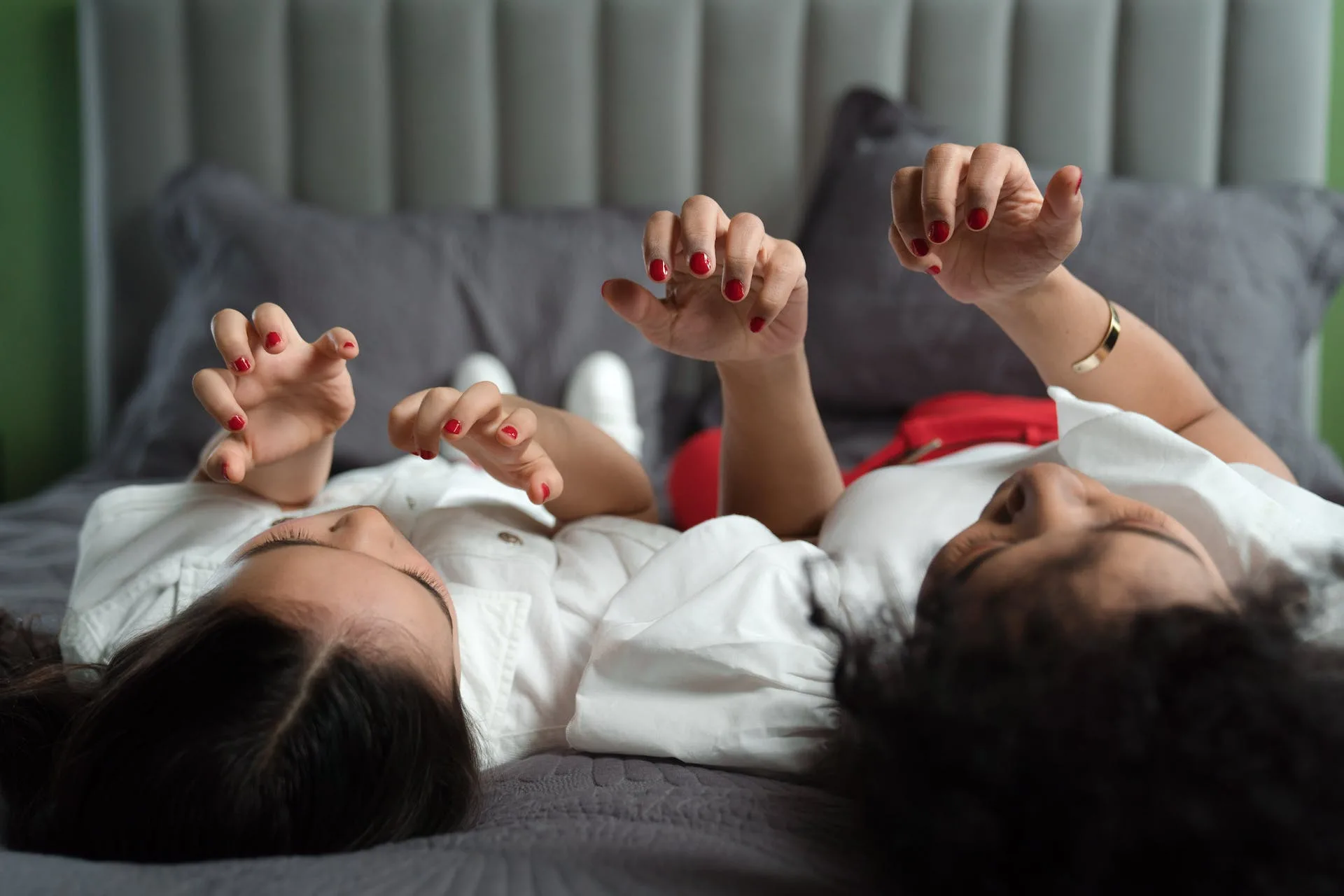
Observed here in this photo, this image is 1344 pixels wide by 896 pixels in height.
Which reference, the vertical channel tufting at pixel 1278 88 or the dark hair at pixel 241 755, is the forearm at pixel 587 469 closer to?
the dark hair at pixel 241 755

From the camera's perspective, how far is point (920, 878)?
1.73 feet

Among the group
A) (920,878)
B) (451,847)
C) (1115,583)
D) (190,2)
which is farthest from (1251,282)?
(190,2)

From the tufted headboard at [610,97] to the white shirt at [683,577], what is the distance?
3.51ft

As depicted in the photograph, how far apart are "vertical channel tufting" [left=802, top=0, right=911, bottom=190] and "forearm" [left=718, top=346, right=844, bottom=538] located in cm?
107

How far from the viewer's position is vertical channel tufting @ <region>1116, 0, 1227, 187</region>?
1.81m

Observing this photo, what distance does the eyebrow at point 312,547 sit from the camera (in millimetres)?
750

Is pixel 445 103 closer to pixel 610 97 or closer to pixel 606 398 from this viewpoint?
pixel 610 97

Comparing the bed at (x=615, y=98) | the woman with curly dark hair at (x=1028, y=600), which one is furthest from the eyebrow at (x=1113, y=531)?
the bed at (x=615, y=98)

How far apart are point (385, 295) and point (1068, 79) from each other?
1281 mm

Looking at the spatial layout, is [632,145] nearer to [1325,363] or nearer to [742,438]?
[742,438]

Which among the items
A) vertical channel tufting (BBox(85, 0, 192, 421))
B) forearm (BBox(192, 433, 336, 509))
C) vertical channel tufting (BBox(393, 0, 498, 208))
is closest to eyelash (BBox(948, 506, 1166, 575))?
forearm (BBox(192, 433, 336, 509))

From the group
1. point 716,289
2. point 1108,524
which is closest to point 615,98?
point 716,289

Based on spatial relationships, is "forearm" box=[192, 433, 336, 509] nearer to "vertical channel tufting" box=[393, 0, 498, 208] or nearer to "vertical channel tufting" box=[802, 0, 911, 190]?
"vertical channel tufting" box=[393, 0, 498, 208]

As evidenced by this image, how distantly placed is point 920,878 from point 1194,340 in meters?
1.10
